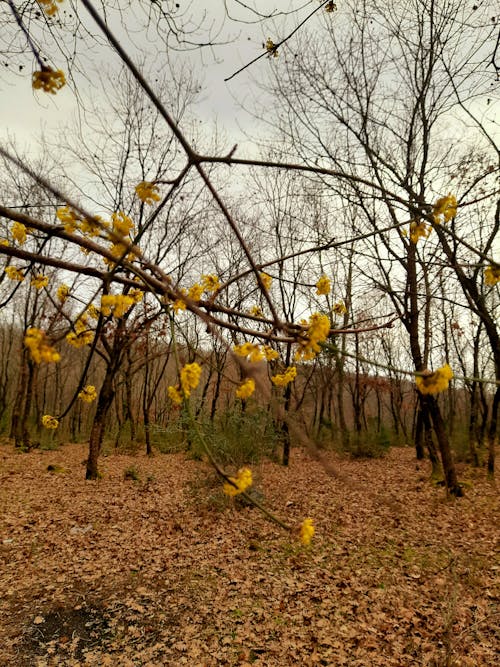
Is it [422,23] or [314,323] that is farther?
[422,23]

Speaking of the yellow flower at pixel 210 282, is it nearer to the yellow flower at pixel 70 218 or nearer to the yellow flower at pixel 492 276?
the yellow flower at pixel 70 218

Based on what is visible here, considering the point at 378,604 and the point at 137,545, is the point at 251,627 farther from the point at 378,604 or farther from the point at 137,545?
the point at 137,545

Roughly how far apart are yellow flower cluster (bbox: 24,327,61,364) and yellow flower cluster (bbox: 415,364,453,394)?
0.99 meters

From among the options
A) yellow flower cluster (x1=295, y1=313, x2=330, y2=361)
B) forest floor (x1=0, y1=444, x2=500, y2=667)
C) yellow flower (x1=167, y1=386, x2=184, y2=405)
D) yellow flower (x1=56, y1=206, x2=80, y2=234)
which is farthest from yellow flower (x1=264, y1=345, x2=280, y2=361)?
forest floor (x1=0, y1=444, x2=500, y2=667)

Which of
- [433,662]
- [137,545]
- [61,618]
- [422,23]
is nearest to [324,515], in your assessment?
[137,545]

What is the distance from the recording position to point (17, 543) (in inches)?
239

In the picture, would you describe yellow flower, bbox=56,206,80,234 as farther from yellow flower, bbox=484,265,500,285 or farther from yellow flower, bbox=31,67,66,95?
yellow flower, bbox=484,265,500,285

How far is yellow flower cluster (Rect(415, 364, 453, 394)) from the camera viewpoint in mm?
1116

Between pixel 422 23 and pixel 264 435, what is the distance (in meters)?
8.28

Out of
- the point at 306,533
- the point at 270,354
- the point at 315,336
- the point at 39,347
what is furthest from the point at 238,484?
the point at 270,354

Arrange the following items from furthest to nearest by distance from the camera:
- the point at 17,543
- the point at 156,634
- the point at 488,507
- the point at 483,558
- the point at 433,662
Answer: the point at 488,507
the point at 17,543
the point at 483,558
the point at 156,634
the point at 433,662

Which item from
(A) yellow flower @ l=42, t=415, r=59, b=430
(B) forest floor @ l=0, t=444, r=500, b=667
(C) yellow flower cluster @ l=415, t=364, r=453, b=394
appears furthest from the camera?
(B) forest floor @ l=0, t=444, r=500, b=667

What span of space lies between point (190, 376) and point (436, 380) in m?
0.72

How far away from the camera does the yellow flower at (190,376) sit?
121cm
